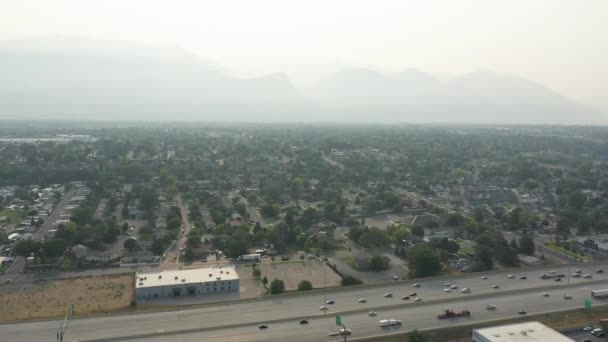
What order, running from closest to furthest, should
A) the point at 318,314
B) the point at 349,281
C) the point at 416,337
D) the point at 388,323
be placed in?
the point at 416,337 → the point at 388,323 → the point at 318,314 → the point at 349,281

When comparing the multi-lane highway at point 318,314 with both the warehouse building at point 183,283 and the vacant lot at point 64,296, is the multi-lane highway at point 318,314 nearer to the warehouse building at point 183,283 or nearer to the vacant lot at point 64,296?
the vacant lot at point 64,296

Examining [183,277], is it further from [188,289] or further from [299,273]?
[299,273]

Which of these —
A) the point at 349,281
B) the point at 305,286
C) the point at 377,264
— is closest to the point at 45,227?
the point at 305,286

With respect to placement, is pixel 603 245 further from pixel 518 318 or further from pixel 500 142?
pixel 500 142

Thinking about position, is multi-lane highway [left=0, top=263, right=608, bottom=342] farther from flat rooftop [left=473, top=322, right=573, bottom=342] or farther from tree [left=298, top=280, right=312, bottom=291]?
flat rooftop [left=473, top=322, right=573, bottom=342]

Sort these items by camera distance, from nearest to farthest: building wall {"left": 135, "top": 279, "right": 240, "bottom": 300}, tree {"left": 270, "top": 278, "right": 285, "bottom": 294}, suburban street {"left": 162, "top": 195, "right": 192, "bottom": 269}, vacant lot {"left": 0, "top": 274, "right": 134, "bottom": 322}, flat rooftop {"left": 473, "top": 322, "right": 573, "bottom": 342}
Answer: flat rooftop {"left": 473, "top": 322, "right": 573, "bottom": 342}, vacant lot {"left": 0, "top": 274, "right": 134, "bottom": 322}, building wall {"left": 135, "top": 279, "right": 240, "bottom": 300}, tree {"left": 270, "top": 278, "right": 285, "bottom": 294}, suburban street {"left": 162, "top": 195, "right": 192, "bottom": 269}

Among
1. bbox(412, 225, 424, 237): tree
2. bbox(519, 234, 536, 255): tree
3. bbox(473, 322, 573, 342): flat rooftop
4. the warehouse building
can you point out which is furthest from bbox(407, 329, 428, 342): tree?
bbox(412, 225, 424, 237): tree

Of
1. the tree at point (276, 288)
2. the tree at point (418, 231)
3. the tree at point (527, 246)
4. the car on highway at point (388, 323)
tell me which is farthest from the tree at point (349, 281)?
the tree at point (527, 246)

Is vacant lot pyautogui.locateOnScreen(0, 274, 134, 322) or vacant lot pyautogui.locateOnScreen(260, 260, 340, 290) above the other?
vacant lot pyautogui.locateOnScreen(260, 260, 340, 290)

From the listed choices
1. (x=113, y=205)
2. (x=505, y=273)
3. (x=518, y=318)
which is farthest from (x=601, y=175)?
(x=113, y=205)
